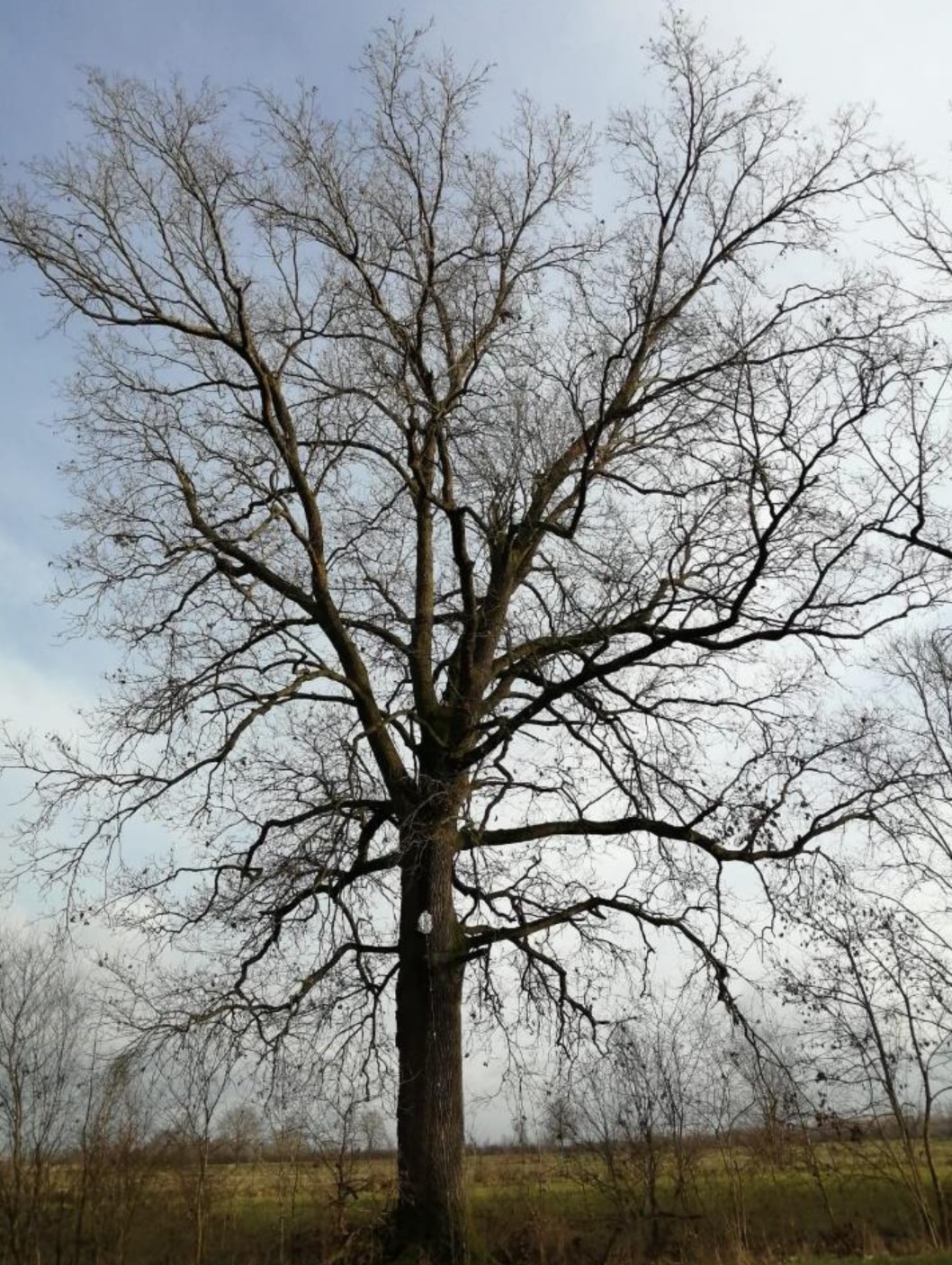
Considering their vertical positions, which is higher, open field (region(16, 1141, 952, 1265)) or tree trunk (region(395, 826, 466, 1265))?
tree trunk (region(395, 826, 466, 1265))

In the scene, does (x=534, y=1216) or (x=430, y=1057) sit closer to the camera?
(x=430, y=1057)

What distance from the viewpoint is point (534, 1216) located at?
483 inches

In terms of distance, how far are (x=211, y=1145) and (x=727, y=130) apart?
14232 mm

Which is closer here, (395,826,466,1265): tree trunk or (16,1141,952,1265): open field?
(395,826,466,1265): tree trunk

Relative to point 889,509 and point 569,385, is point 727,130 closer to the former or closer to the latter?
point 569,385

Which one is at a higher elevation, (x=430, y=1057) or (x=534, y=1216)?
(x=430, y=1057)

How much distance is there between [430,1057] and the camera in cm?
1084

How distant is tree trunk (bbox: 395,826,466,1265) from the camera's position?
33.3 ft

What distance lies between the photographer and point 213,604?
1284 centimetres

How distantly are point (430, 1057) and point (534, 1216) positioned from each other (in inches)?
119

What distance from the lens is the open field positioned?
447 inches

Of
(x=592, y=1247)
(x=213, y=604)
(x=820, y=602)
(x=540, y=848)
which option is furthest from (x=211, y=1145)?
(x=820, y=602)

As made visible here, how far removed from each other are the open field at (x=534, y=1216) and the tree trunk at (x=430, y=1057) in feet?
1.57

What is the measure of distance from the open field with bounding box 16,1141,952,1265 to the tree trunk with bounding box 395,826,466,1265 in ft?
1.57
